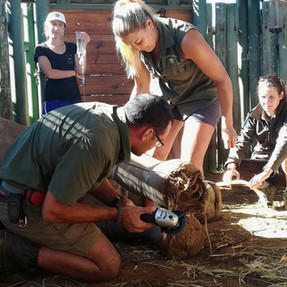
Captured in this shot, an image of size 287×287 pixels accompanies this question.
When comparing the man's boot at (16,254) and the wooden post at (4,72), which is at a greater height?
the wooden post at (4,72)

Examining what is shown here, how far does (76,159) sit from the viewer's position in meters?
2.77

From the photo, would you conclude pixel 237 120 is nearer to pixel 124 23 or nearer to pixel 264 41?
pixel 264 41

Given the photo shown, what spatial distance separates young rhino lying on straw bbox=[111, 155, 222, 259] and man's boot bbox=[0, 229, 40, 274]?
94 cm

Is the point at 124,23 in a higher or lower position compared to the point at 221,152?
higher

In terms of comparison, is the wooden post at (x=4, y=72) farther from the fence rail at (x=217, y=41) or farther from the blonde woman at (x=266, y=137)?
the blonde woman at (x=266, y=137)

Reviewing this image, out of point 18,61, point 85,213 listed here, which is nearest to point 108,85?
point 18,61

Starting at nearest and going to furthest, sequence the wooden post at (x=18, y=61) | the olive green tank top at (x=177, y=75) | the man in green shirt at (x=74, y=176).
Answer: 1. the man in green shirt at (x=74, y=176)
2. the olive green tank top at (x=177, y=75)
3. the wooden post at (x=18, y=61)

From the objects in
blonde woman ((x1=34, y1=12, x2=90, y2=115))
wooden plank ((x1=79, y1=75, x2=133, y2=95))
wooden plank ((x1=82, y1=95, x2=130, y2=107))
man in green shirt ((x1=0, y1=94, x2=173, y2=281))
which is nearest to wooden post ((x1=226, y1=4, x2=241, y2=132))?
wooden plank ((x1=79, y1=75, x2=133, y2=95))

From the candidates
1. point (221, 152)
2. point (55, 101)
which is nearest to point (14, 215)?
point (55, 101)

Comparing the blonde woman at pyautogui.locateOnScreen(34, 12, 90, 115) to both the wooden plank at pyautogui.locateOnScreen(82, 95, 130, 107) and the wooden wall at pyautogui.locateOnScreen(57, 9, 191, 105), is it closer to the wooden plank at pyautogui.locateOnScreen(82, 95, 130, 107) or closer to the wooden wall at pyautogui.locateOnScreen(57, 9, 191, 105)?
the wooden wall at pyautogui.locateOnScreen(57, 9, 191, 105)

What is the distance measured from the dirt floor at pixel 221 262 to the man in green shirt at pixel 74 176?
17cm

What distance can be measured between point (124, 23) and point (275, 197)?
3.10 m

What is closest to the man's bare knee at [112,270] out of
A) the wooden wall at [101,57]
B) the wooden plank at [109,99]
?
the wooden wall at [101,57]

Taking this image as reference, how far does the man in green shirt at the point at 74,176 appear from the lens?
110 inches
